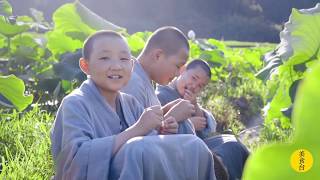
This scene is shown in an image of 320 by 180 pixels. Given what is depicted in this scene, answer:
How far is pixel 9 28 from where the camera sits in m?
4.22

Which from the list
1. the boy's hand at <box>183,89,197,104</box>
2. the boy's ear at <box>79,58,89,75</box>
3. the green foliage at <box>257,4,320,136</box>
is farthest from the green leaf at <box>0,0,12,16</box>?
the boy's ear at <box>79,58,89,75</box>

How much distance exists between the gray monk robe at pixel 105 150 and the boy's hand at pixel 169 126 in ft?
0.44

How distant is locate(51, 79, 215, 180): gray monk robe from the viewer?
1.54 meters

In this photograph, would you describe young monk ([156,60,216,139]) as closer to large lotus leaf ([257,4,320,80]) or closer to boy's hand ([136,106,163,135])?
large lotus leaf ([257,4,320,80])

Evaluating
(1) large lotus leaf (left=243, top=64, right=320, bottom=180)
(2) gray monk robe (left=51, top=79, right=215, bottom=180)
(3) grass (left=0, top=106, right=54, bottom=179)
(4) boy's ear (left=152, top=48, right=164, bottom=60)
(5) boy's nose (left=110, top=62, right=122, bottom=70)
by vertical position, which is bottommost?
(3) grass (left=0, top=106, right=54, bottom=179)

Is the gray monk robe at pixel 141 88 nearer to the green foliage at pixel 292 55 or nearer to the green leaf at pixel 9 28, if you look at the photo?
the green foliage at pixel 292 55

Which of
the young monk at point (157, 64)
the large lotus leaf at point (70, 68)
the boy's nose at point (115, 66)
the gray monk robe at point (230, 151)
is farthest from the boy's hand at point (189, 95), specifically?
the large lotus leaf at point (70, 68)

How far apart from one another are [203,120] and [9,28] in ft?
7.15

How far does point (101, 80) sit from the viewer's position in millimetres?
1749

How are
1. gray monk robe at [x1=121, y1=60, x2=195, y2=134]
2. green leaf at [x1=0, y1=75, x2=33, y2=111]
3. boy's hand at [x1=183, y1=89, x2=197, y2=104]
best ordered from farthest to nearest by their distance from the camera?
green leaf at [x1=0, y1=75, x2=33, y2=111] → boy's hand at [x1=183, y1=89, x2=197, y2=104] → gray monk robe at [x1=121, y1=60, x2=195, y2=134]

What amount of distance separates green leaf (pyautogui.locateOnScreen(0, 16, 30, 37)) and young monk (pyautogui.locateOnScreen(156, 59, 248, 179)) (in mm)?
1826

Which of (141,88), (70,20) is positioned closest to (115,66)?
(141,88)

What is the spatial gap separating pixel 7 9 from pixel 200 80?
2.40m

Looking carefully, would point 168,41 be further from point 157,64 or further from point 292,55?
point 292,55
